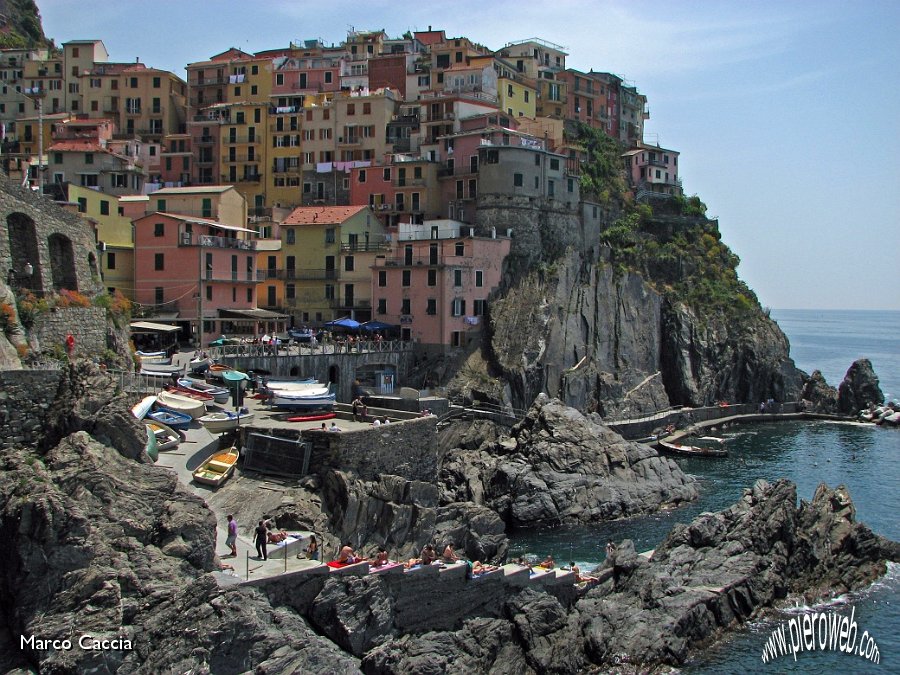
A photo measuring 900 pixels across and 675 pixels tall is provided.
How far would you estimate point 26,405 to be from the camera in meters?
27.8

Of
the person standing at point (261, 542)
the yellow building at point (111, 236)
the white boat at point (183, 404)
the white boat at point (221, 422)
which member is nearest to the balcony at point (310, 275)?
the yellow building at point (111, 236)

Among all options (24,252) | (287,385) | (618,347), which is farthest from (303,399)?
(618,347)

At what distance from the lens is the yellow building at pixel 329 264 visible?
7412 centimetres

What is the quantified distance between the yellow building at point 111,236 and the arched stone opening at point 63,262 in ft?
70.3

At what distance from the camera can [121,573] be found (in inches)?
941

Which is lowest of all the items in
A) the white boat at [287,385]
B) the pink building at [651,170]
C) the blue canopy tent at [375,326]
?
the white boat at [287,385]

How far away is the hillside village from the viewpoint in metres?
67.9

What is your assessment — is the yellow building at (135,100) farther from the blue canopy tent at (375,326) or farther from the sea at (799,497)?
the sea at (799,497)

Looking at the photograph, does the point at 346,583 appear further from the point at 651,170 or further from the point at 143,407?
the point at 651,170

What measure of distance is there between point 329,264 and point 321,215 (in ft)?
13.8

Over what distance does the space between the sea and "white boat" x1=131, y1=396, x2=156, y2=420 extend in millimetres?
17998

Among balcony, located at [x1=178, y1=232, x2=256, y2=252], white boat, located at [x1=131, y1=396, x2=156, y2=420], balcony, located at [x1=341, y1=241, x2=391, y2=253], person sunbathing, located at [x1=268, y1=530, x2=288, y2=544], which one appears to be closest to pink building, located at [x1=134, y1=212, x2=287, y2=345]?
balcony, located at [x1=178, y1=232, x2=256, y2=252]

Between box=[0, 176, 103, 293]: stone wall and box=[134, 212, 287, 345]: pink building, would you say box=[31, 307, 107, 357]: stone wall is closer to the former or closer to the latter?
box=[0, 176, 103, 293]: stone wall

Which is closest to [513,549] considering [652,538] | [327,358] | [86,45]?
[652,538]
